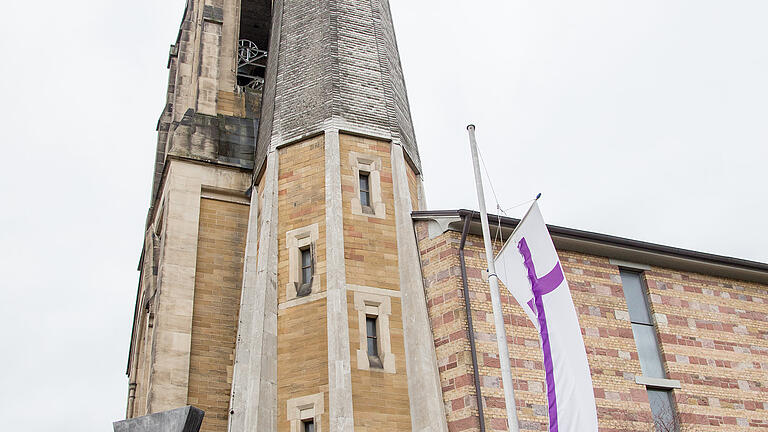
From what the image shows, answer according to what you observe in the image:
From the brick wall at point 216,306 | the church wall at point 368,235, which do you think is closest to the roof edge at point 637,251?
the church wall at point 368,235

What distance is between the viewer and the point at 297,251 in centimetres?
2414

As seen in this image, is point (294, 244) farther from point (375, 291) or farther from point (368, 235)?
point (375, 291)

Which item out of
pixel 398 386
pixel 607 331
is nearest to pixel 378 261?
pixel 398 386

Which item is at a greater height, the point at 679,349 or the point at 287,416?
the point at 679,349

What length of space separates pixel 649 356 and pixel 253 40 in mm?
24752

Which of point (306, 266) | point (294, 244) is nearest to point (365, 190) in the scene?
point (294, 244)

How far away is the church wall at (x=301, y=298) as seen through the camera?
21875mm

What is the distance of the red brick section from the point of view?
20.7m

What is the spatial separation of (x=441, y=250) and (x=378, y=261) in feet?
6.43

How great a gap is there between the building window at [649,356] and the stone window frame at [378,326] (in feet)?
21.0

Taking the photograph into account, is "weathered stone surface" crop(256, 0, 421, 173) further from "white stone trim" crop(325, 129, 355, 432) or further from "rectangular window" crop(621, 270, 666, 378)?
"rectangular window" crop(621, 270, 666, 378)

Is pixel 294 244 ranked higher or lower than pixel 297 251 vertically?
higher

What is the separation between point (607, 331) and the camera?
2269 cm

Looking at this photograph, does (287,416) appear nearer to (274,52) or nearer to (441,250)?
(441,250)
